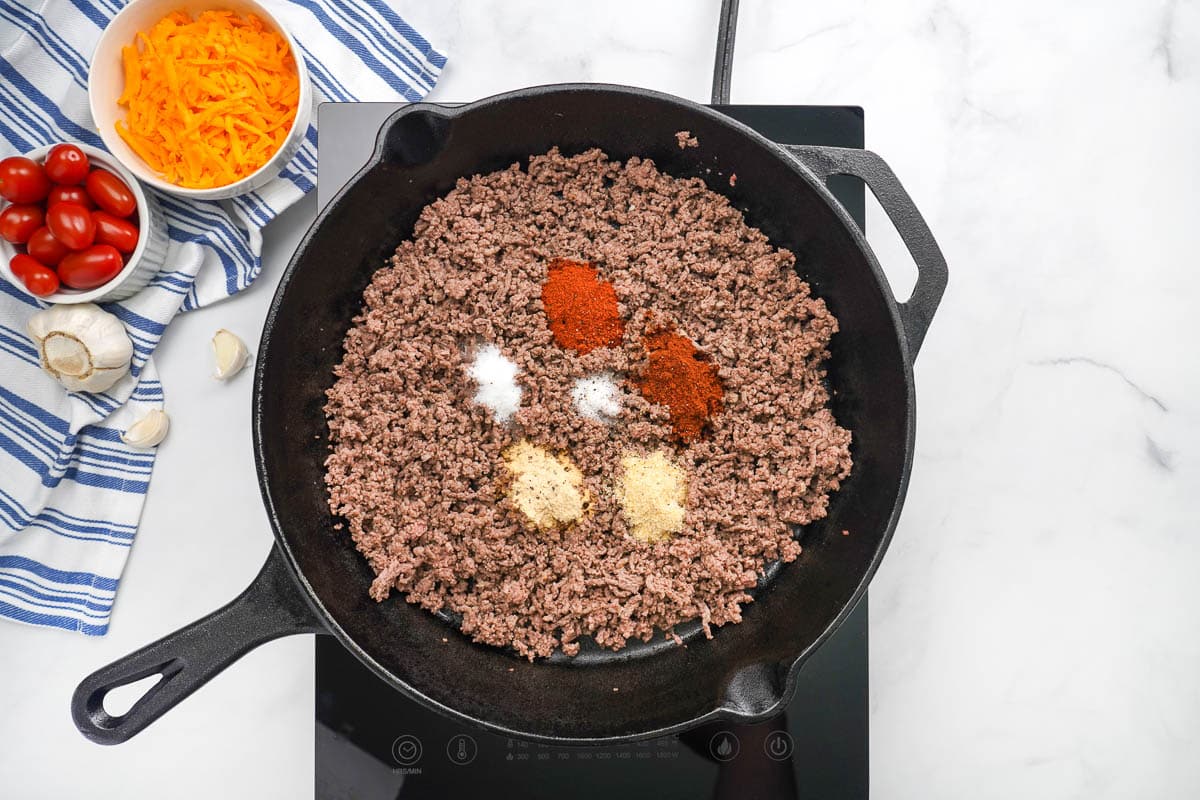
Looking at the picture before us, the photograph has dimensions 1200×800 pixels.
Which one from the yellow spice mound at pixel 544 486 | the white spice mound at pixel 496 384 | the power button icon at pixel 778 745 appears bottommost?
the power button icon at pixel 778 745

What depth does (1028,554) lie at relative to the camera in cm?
179

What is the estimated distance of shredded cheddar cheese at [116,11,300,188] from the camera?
1.61 meters

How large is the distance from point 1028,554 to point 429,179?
134 cm

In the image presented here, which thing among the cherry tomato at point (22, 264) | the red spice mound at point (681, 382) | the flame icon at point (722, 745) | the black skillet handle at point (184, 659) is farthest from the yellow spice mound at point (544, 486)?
the cherry tomato at point (22, 264)

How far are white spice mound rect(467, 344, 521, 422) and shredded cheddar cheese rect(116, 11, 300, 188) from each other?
57 cm

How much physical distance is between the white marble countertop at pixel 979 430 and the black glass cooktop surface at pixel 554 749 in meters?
0.18

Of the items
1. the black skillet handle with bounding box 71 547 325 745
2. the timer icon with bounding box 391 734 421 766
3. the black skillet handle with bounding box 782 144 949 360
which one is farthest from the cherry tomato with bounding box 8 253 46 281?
the black skillet handle with bounding box 782 144 949 360

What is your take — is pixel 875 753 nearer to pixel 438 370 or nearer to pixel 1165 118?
pixel 438 370

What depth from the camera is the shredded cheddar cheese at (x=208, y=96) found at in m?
1.61

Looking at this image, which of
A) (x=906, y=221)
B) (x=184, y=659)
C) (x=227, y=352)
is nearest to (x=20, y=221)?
(x=227, y=352)

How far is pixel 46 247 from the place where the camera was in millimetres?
1599

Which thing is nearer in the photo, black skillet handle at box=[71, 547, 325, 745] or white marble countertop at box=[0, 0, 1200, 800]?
black skillet handle at box=[71, 547, 325, 745]

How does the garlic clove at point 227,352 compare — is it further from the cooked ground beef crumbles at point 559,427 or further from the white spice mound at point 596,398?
the white spice mound at point 596,398

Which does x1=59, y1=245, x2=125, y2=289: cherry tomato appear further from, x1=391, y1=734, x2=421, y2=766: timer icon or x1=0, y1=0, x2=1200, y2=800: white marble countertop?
x1=391, y1=734, x2=421, y2=766: timer icon
